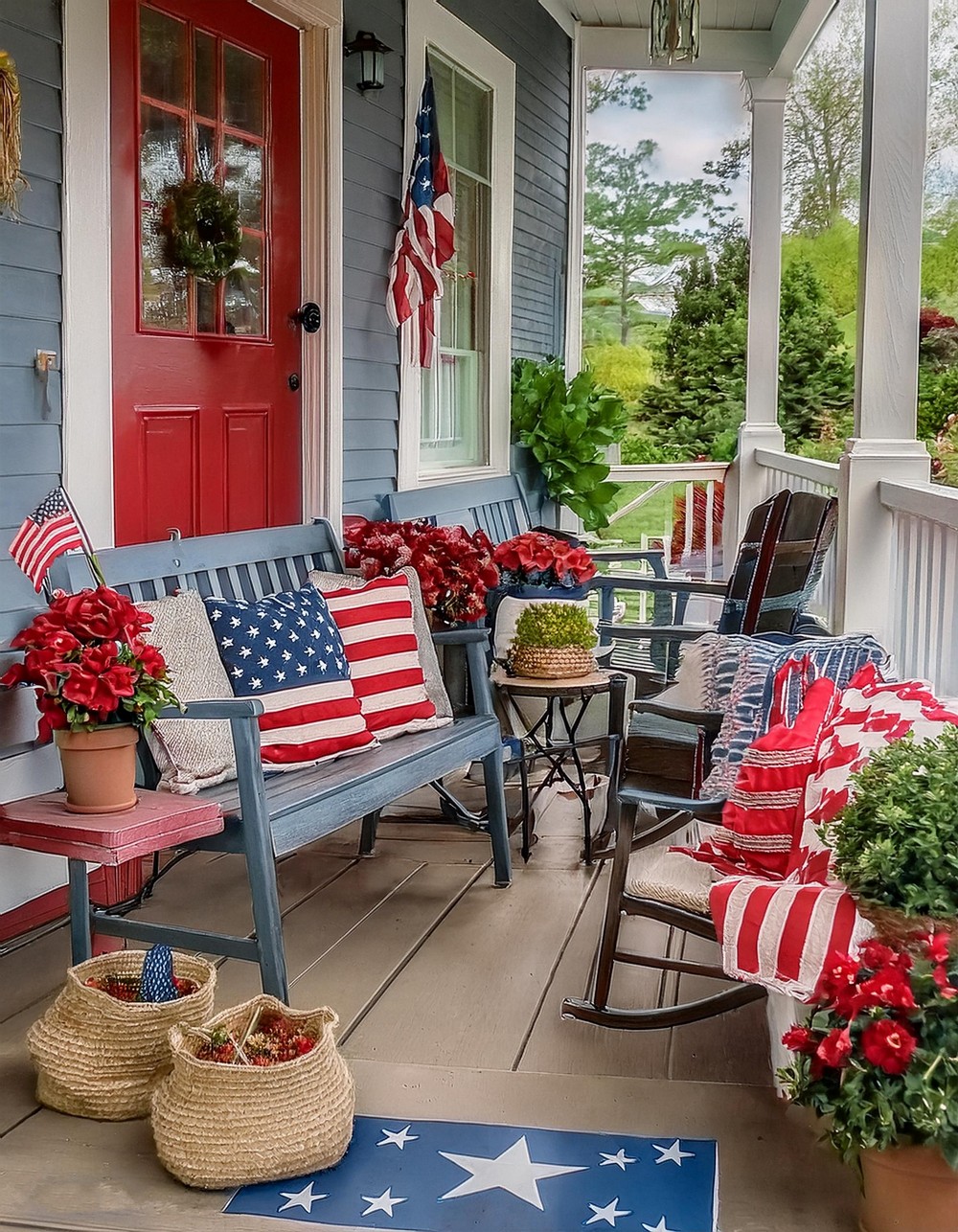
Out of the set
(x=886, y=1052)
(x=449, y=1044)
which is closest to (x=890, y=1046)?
(x=886, y=1052)

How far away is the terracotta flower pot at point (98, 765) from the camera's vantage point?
2549 mm

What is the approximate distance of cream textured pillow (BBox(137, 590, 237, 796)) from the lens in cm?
292

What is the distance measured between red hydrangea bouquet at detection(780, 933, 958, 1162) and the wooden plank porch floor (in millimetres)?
303

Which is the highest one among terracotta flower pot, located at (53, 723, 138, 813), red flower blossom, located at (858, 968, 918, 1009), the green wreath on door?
the green wreath on door

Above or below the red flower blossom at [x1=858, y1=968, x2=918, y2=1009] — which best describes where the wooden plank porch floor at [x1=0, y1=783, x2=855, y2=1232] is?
below

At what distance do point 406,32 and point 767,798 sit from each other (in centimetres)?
355

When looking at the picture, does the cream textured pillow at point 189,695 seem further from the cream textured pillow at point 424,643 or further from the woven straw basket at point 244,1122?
the woven straw basket at point 244,1122

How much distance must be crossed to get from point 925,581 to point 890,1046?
7.09 feet

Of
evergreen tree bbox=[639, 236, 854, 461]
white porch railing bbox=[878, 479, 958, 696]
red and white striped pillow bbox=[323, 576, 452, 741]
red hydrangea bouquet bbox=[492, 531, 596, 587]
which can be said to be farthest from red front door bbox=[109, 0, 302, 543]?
evergreen tree bbox=[639, 236, 854, 461]

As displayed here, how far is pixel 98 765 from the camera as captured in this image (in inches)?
101

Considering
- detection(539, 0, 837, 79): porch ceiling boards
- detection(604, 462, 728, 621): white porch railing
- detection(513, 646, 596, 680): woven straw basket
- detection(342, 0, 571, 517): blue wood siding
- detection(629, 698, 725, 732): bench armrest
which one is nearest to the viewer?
detection(629, 698, 725, 732): bench armrest

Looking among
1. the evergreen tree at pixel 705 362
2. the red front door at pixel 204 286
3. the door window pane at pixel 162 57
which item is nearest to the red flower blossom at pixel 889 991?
the red front door at pixel 204 286

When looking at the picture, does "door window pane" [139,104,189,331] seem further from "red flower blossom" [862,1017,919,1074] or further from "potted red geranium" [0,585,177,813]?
"red flower blossom" [862,1017,919,1074]

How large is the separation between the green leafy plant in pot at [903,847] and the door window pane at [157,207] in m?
2.33
